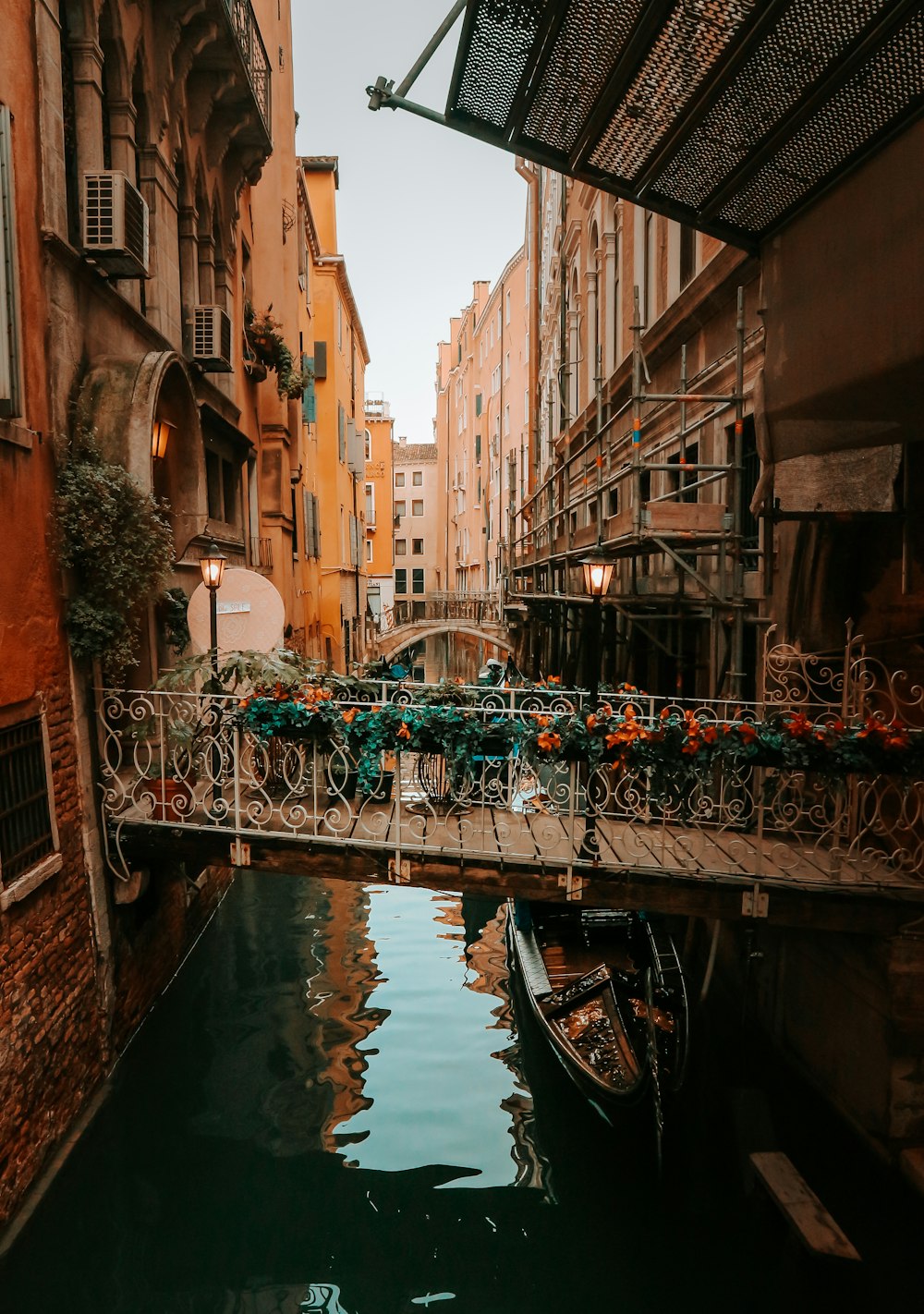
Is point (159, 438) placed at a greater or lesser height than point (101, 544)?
greater

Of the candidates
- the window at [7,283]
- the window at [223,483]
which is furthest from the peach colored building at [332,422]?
the window at [7,283]

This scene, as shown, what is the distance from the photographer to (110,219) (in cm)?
798

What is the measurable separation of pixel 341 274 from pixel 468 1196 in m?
27.4

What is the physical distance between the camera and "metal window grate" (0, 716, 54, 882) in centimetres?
660

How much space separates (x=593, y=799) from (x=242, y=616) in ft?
16.1

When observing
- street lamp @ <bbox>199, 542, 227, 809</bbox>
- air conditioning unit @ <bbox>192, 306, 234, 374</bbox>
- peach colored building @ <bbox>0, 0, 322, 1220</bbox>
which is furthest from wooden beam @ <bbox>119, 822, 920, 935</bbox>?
air conditioning unit @ <bbox>192, 306, 234, 374</bbox>

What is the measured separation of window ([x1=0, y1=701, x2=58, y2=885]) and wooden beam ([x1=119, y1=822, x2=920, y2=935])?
126 centimetres

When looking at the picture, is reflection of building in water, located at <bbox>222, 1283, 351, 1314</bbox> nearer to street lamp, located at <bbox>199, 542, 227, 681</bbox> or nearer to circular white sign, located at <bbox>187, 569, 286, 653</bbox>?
street lamp, located at <bbox>199, 542, 227, 681</bbox>

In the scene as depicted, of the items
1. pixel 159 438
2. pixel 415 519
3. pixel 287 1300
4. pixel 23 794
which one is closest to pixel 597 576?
pixel 159 438

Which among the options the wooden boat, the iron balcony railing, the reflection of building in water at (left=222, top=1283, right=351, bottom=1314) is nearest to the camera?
the reflection of building in water at (left=222, top=1283, right=351, bottom=1314)

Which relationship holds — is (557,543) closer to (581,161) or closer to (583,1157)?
(581,161)

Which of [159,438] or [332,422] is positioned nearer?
[159,438]

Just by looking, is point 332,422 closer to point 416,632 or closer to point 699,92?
point 416,632

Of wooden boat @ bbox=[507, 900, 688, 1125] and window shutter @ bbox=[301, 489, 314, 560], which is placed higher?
window shutter @ bbox=[301, 489, 314, 560]
